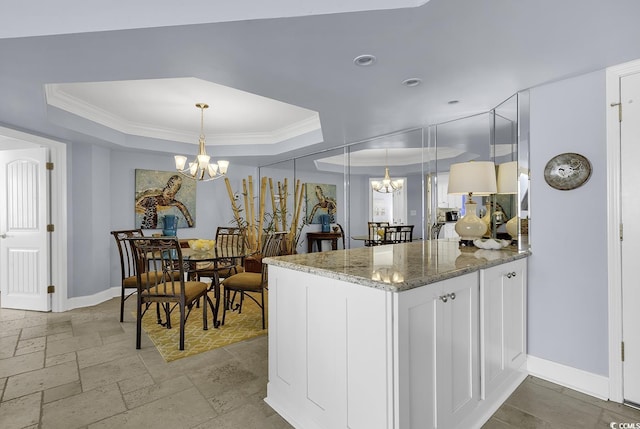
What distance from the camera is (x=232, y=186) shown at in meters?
6.17

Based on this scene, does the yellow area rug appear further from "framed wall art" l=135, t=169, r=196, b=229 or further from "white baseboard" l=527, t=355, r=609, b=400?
"white baseboard" l=527, t=355, r=609, b=400

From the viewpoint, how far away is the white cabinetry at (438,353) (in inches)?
54.9

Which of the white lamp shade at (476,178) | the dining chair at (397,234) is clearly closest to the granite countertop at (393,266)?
the white lamp shade at (476,178)

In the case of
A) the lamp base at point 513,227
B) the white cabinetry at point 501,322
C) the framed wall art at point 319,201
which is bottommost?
the white cabinetry at point 501,322

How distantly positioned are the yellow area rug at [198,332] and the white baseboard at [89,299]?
110 centimetres

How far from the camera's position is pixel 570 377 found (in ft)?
7.52

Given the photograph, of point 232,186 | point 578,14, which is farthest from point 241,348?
point 232,186

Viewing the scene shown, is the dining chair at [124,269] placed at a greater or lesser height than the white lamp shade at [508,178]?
lesser

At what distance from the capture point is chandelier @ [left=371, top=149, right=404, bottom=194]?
4.01 meters

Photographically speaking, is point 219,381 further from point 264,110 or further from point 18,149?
point 18,149

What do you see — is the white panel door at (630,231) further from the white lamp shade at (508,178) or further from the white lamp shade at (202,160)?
the white lamp shade at (202,160)

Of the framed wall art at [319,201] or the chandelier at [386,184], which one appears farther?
the framed wall art at [319,201]

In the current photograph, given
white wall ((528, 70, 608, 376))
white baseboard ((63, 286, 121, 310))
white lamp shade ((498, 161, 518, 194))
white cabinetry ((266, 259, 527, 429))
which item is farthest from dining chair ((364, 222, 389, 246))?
white baseboard ((63, 286, 121, 310))

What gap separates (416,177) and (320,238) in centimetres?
235
